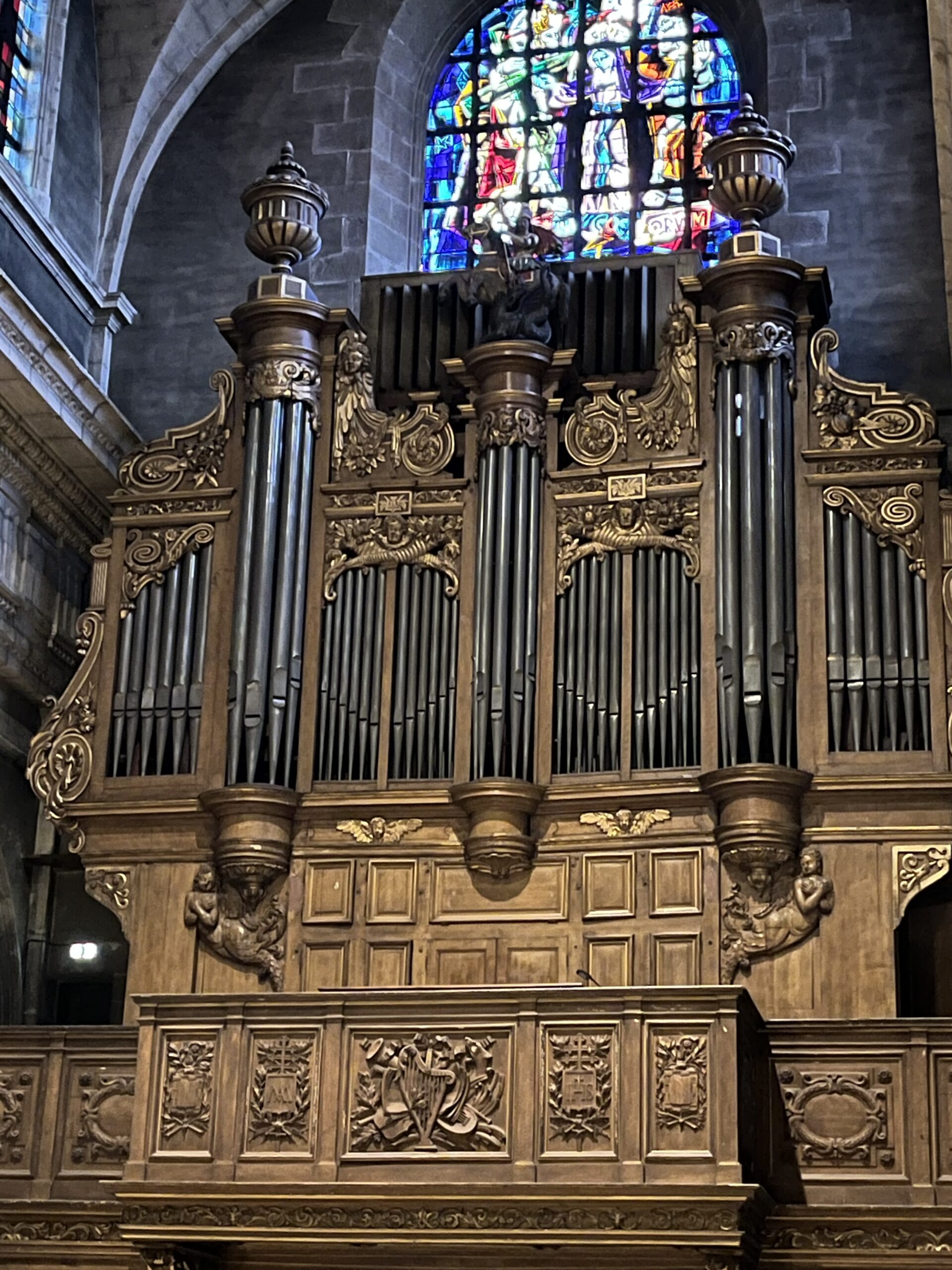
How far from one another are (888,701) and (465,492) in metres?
3.47

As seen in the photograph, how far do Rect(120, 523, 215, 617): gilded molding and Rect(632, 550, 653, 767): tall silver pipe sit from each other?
325 cm

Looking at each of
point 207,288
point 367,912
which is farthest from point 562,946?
point 207,288

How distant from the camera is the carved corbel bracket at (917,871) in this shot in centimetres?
1516

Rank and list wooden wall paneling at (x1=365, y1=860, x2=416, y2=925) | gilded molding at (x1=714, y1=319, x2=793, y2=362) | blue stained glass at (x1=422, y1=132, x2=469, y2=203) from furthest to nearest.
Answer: blue stained glass at (x1=422, y1=132, x2=469, y2=203) → gilded molding at (x1=714, y1=319, x2=793, y2=362) → wooden wall paneling at (x1=365, y1=860, x2=416, y2=925)

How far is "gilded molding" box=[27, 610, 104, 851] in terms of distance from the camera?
54.2ft

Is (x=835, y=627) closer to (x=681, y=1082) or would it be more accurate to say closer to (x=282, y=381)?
(x=681, y=1082)

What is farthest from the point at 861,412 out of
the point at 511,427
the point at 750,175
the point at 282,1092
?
the point at 282,1092

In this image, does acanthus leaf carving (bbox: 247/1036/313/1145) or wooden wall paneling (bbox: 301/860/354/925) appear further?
wooden wall paneling (bbox: 301/860/354/925)

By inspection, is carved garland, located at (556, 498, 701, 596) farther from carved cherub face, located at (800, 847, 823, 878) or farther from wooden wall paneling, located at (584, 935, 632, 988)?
wooden wall paneling, located at (584, 935, 632, 988)

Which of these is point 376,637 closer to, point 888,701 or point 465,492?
point 465,492

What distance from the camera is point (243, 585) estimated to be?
1662 centimetres

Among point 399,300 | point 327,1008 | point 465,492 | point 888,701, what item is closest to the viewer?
point 327,1008

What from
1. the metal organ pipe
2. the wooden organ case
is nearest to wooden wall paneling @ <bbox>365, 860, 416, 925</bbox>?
the wooden organ case

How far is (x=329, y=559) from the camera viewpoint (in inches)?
664
